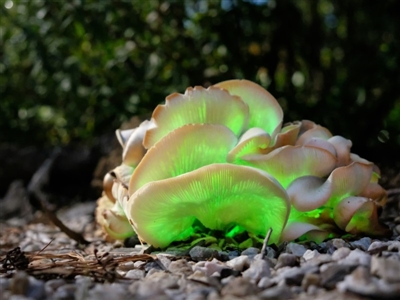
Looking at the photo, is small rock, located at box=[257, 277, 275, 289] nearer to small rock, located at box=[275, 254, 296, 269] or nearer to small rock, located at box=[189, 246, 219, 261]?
small rock, located at box=[275, 254, 296, 269]

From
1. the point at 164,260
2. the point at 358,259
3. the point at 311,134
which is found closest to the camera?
the point at 358,259

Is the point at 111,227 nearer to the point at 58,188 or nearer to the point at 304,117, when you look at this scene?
the point at 304,117

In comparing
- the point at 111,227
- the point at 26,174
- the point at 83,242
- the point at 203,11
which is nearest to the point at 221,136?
the point at 111,227

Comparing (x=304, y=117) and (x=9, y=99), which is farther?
(x=9, y=99)

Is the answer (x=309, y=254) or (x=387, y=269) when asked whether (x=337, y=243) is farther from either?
(x=387, y=269)

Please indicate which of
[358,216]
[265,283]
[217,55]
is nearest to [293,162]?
[358,216]

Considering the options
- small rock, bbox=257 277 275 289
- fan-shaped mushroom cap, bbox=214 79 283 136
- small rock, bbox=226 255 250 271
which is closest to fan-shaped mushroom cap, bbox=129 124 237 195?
fan-shaped mushroom cap, bbox=214 79 283 136

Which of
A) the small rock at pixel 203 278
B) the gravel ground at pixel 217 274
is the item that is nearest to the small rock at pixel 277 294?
the gravel ground at pixel 217 274
